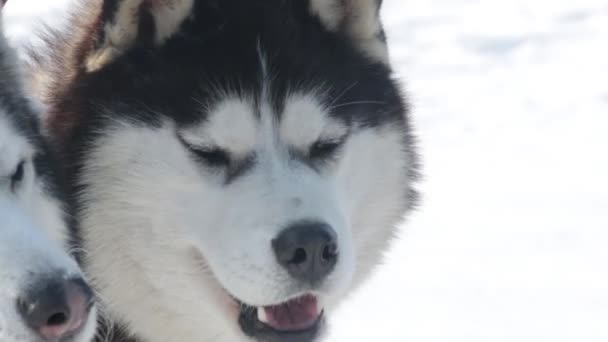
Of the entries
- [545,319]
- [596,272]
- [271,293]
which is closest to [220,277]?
[271,293]

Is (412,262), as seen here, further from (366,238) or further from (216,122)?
(216,122)

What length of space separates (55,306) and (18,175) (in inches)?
16.6

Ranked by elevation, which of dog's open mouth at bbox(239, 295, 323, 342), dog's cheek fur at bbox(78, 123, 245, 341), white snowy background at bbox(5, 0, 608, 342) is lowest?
white snowy background at bbox(5, 0, 608, 342)

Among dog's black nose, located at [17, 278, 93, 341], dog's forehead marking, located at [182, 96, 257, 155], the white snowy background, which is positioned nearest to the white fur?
dog's forehead marking, located at [182, 96, 257, 155]

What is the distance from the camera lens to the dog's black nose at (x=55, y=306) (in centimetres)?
263

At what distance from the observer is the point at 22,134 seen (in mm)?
3018

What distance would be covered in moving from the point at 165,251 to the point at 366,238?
1.99 feet

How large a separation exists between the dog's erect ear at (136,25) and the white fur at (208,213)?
0.67ft

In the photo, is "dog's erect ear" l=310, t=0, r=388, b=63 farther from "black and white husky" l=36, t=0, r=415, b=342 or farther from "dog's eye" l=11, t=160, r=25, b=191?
"dog's eye" l=11, t=160, r=25, b=191

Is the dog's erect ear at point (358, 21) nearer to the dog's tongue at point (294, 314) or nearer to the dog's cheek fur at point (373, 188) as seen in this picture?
the dog's cheek fur at point (373, 188)

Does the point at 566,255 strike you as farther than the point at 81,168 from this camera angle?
Yes

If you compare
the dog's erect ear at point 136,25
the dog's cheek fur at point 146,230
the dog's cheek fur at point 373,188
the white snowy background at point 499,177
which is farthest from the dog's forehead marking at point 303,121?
the white snowy background at point 499,177

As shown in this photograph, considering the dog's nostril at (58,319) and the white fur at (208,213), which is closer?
the dog's nostril at (58,319)

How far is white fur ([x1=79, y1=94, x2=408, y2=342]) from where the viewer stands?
304 centimetres
